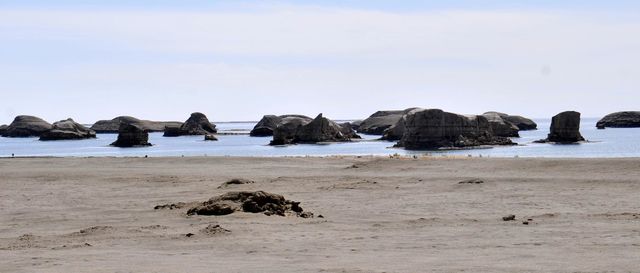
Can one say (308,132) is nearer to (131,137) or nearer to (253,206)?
(131,137)

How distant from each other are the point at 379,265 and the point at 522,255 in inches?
110

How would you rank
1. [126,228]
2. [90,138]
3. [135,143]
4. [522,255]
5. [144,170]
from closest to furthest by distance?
[522,255]
[126,228]
[144,170]
[135,143]
[90,138]

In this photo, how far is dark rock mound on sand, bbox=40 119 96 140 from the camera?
585 ft

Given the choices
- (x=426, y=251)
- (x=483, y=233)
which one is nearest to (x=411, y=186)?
(x=483, y=233)

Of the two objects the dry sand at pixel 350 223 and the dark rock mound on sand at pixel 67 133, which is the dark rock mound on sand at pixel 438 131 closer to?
the dry sand at pixel 350 223

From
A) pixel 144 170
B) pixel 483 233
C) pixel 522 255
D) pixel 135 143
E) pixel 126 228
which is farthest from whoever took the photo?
pixel 135 143

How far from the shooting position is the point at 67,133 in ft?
589

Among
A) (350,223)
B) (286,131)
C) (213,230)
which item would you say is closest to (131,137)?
(286,131)

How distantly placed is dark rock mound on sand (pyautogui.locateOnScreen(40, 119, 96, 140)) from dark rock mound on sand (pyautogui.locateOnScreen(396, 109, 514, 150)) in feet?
322

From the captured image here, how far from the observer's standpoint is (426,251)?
16000 millimetres

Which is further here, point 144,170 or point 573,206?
point 144,170

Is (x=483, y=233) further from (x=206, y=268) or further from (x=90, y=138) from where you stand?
(x=90, y=138)

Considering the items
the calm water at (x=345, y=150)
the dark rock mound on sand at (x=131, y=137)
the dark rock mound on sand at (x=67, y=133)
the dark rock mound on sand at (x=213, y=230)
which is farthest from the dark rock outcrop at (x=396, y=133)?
the dark rock mound on sand at (x=213, y=230)

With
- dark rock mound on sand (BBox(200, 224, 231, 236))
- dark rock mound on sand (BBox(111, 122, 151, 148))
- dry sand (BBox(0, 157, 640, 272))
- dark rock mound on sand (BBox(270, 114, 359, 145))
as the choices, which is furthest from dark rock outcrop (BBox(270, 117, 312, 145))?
dark rock mound on sand (BBox(200, 224, 231, 236))
